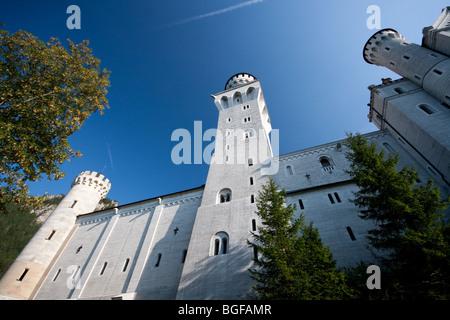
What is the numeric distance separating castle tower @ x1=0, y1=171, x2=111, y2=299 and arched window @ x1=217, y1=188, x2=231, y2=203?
19.4 metres

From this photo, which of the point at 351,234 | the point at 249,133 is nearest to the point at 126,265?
the point at 249,133

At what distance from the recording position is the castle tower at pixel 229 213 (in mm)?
12096

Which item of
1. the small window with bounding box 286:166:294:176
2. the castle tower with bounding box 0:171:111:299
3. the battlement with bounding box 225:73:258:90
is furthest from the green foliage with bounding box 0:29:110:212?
the battlement with bounding box 225:73:258:90

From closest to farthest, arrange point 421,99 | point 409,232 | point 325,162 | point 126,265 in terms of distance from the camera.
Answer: point 409,232 → point 126,265 → point 421,99 → point 325,162

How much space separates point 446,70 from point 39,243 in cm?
4313

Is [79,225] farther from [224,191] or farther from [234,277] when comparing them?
[234,277]

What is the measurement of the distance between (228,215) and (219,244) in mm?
2303

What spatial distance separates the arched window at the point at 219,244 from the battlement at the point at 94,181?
2213 centimetres

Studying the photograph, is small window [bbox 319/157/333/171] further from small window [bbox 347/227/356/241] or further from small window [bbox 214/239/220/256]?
small window [bbox 214/239/220/256]

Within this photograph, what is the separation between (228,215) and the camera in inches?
615

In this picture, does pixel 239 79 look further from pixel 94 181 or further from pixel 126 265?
pixel 126 265

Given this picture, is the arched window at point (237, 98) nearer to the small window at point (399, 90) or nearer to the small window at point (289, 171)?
the small window at point (289, 171)

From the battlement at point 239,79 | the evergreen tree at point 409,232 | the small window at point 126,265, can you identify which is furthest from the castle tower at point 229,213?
the battlement at point 239,79
